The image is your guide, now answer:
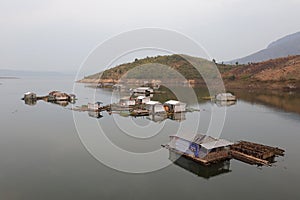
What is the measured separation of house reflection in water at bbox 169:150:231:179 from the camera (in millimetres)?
19361

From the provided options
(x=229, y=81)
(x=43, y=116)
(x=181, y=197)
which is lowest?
(x=181, y=197)

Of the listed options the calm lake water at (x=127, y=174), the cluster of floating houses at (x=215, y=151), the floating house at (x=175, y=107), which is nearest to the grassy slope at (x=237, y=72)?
the floating house at (x=175, y=107)

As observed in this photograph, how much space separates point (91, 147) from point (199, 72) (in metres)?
104

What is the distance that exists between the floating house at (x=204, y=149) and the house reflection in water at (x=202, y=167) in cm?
35

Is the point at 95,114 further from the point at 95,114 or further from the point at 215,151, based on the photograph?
the point at 215,151

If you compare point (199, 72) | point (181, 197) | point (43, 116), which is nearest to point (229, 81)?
point (199, 72)

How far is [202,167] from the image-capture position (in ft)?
66.3

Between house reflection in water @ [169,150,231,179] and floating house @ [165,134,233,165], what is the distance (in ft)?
1.15

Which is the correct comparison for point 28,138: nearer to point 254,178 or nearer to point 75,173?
point 75,173

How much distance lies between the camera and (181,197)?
15.8m

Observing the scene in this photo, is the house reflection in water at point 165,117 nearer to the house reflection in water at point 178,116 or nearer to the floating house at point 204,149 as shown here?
the house reflection in water at point 178,116

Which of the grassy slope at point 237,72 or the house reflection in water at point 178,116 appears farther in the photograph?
the grassy slope at point 237,72

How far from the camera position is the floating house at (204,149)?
2039 centimetres

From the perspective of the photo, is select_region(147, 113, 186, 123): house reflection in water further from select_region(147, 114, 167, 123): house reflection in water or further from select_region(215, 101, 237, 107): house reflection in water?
select_region(215, 101, 237, 107): house reflection in water
